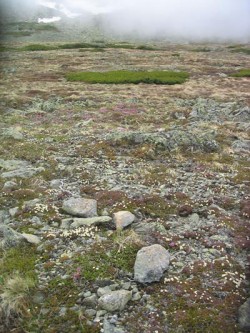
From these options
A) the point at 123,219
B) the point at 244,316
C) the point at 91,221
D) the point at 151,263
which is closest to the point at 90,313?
the point at 151,263

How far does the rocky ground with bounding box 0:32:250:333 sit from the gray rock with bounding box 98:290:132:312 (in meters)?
0.02

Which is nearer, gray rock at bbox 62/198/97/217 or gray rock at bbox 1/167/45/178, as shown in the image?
gray rock at bbox 62/198/97/217

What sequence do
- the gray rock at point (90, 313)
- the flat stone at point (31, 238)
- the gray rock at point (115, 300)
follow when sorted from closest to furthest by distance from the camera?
the gray rock at point (90, 313)
the gray rock at point (115, 300)
the flat stone at point (31, 238)

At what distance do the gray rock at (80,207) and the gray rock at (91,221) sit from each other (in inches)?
16.1

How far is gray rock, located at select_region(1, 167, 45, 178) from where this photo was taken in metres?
16.5

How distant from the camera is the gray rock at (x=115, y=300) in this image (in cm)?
893

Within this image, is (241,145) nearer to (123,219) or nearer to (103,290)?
(123,219)

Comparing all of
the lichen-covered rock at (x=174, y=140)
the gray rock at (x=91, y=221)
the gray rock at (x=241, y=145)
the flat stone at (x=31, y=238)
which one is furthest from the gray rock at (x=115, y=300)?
the gray rock at (x=241, y=145)

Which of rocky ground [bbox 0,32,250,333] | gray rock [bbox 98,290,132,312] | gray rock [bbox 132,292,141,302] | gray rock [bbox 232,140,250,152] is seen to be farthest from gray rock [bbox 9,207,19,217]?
gray rock [bbox 232,140,250,152]

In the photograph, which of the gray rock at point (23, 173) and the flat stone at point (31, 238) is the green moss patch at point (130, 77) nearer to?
the gray rock at point (23, 173)

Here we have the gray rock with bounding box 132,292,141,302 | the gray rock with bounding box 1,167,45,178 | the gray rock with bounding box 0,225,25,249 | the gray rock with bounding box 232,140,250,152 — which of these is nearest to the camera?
the gray rock with bounding box 132,292,141,302

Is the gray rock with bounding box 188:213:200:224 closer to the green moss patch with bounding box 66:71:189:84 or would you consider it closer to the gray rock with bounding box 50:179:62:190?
the gray rock with bounding box 50:179:62:190

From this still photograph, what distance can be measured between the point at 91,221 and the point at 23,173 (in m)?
5.40

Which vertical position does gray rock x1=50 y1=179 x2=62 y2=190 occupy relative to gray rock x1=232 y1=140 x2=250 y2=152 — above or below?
above
